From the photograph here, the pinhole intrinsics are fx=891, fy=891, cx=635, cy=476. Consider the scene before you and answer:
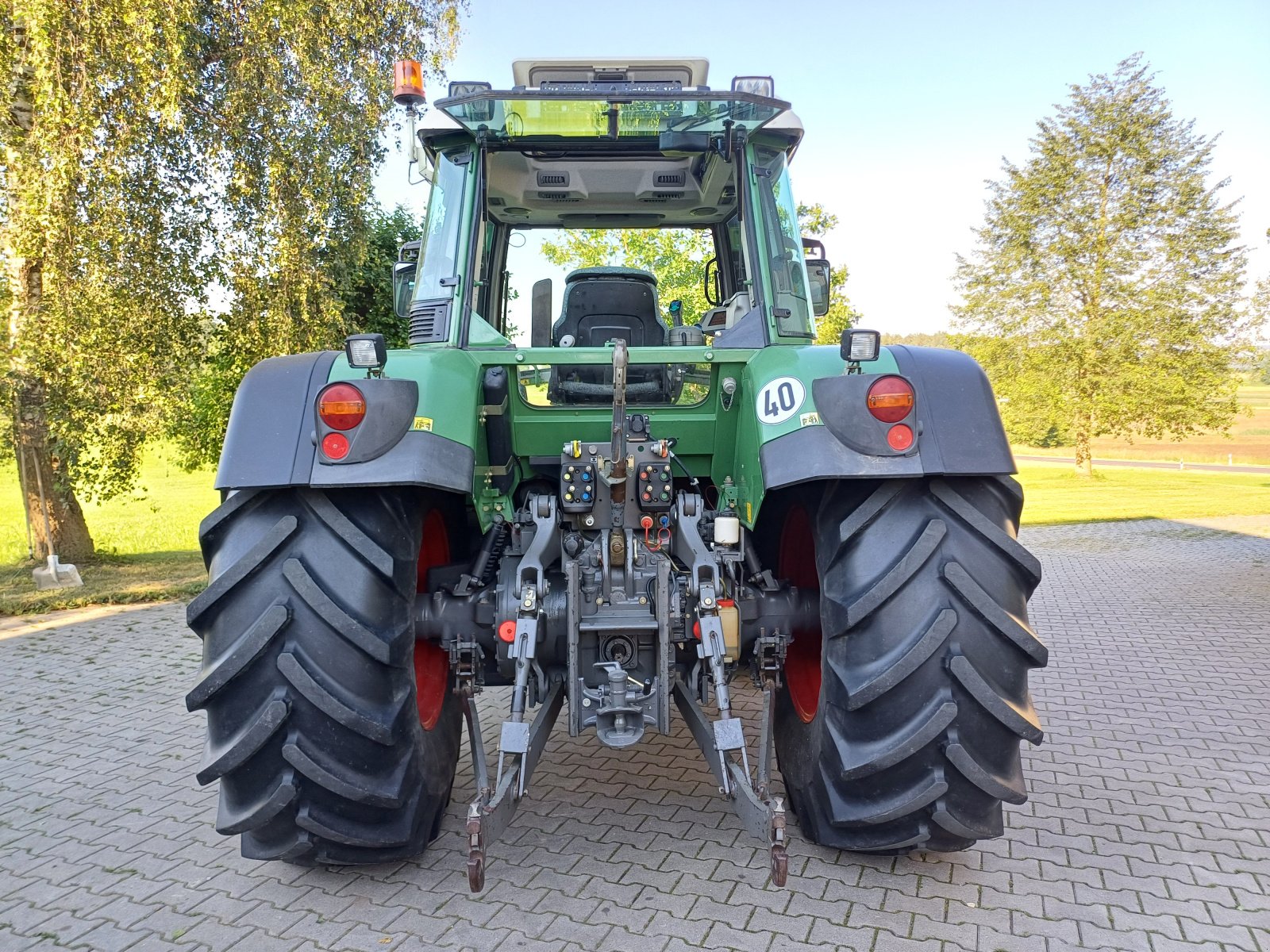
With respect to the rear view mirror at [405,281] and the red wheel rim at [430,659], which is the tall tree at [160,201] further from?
the red wheel rim at [430,659]

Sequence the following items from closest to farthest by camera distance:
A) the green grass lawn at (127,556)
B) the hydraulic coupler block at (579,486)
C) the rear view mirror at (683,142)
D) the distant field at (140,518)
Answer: the hydraulic coupler block at (579,486) < the rear view mirror at (683,142) < the green grass lawn at (127,556) < the distant field at (140,518)

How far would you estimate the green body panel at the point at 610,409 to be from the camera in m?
2.86

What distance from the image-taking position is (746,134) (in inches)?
145

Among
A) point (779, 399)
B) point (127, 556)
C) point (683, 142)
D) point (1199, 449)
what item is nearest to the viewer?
point (779, 399)

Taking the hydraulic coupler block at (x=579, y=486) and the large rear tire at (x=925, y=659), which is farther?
the hydraulic coupler block at (x=579, y=486)

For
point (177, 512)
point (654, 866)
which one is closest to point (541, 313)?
point (654, 866)

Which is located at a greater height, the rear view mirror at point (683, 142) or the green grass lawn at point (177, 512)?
the rear view mirror at point (683, 142)

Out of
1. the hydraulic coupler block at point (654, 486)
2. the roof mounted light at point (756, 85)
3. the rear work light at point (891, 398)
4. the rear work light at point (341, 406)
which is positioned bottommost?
the hydraulic coupler block at point (654, 486)

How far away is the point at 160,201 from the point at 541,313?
270 inches

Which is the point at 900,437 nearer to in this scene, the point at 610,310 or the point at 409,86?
the point at 610,310

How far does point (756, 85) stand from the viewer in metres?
3.54

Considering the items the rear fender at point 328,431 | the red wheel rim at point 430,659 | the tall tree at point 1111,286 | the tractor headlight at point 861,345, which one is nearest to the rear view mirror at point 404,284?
the red wheel rim at point 430,659

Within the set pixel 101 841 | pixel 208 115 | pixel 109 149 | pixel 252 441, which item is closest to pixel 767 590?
pixel 252 441

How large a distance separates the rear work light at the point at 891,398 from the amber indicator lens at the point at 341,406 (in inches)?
60.0
